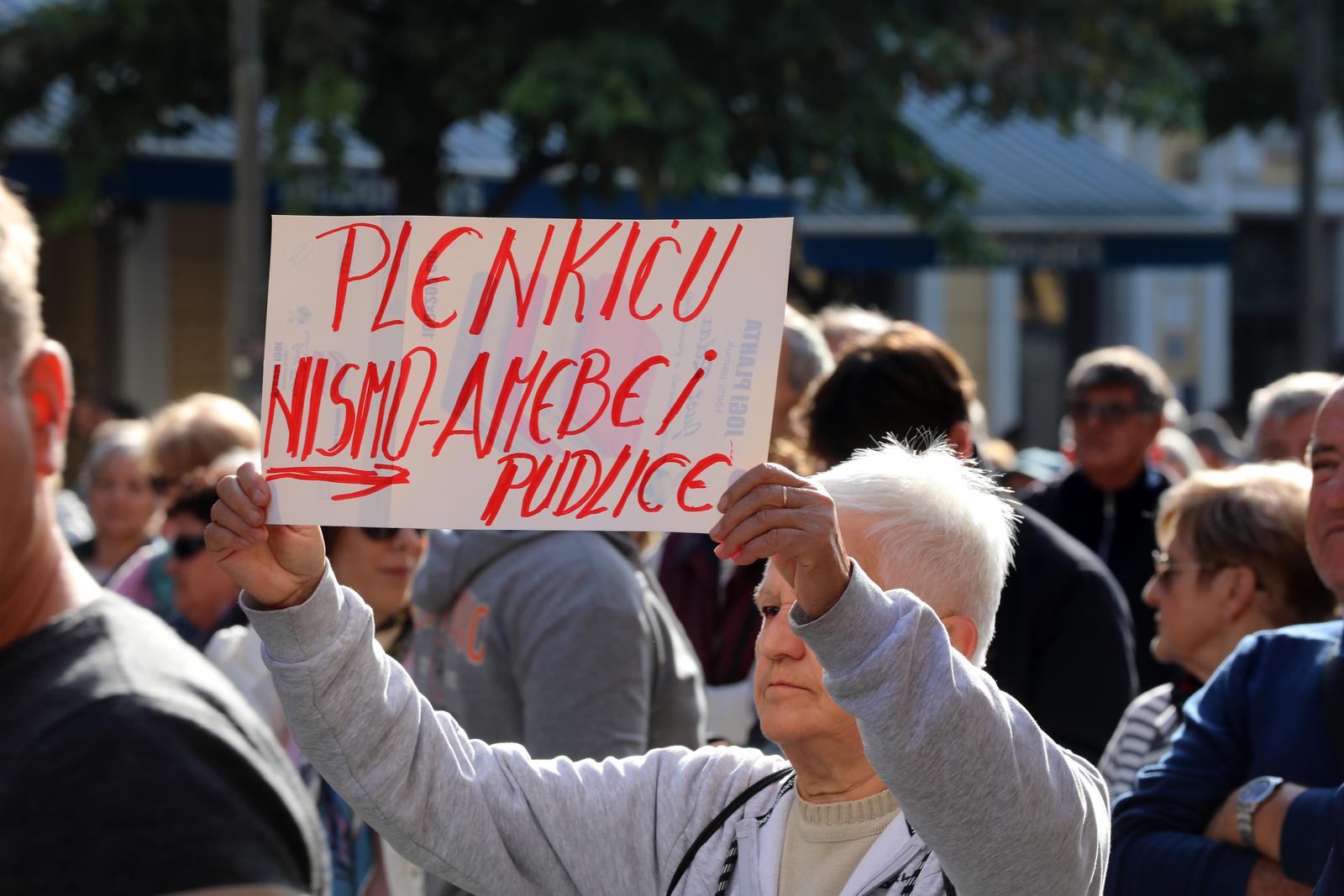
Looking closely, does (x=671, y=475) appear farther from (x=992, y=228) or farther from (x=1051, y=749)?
(x=992, y=228)

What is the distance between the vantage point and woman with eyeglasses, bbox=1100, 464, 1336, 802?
324 cm

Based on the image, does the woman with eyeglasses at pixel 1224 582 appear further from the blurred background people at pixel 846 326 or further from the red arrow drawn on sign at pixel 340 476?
the red arrow drawn on sign at pixel 340 476

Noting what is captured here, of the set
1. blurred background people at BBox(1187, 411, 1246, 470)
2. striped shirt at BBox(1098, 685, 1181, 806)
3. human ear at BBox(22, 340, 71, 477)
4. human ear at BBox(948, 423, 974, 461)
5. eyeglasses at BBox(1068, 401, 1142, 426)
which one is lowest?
blurred background people at BBox(1187, 411, 1246, 470)

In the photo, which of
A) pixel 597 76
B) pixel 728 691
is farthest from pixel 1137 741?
pixel 597 76

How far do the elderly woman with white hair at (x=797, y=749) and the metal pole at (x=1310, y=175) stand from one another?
11574mm

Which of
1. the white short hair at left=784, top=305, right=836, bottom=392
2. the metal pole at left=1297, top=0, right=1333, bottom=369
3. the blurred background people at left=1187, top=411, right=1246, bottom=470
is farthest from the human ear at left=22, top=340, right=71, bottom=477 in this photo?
the metal pole at left=1297, top=0, right=1333, bottom=369

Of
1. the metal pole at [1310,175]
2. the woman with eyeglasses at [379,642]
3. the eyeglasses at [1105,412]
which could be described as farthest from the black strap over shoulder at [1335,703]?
the metal pole at [1310,175]

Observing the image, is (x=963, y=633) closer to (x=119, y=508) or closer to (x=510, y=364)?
(x=510, y=364)

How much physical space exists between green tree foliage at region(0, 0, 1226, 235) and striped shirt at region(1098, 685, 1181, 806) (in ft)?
18.6

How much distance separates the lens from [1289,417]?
15.4 ft

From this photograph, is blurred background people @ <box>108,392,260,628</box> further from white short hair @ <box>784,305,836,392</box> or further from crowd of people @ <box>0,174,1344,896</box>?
white short hair @ <box>784,305,836,392</box>

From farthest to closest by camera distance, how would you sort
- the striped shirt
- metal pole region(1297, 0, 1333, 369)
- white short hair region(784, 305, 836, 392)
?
metal pole region(1297, 0, 1333, 369) → white short hair region(784, 305, 836, 392) → the striped shirt

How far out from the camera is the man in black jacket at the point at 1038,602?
3.14m

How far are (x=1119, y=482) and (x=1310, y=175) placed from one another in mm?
8967
